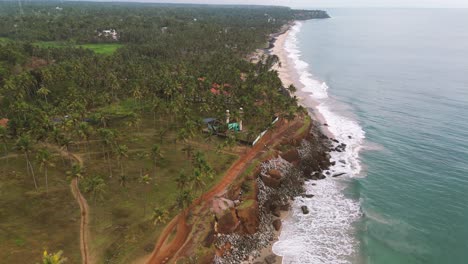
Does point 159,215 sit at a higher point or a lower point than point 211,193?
higher

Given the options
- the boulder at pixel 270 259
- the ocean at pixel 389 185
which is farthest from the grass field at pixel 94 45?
the boulder at pixel 270 259

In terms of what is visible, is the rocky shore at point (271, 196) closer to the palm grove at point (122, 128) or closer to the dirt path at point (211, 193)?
the dirt path at point (211, 193)

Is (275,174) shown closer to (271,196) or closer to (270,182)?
(270,182)

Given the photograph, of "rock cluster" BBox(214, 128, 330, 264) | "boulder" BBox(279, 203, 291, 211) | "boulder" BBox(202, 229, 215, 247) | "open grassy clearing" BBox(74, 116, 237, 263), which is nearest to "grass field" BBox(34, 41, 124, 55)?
"open grassy clearing" BBox(74, 116, 237, 263)

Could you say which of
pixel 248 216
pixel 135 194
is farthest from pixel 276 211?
pixel 135 194

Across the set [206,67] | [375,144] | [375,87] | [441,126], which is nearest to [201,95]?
[206,67]

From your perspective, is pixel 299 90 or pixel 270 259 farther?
pixel 299 90
